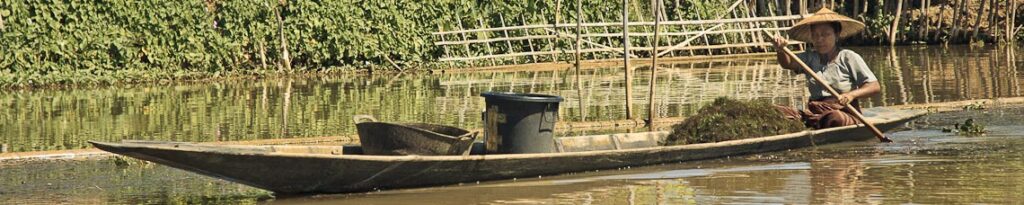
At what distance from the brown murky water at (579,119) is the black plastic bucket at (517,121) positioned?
23cm

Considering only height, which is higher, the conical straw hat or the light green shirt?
the conical straw hat

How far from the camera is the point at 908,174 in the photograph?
10.1 meters

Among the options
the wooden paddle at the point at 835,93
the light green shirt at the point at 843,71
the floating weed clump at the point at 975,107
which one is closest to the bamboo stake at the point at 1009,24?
the floating weed clump at the point at 975,107

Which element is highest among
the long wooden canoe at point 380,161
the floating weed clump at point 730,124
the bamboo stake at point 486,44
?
the bamboo stake at point 486,44

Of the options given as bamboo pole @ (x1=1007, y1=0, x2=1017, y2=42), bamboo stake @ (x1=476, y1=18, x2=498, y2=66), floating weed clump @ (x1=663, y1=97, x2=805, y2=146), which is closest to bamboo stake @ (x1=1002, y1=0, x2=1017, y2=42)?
bamboo pole @ (x1=1007, y1=0, x2=1017, y2=42)

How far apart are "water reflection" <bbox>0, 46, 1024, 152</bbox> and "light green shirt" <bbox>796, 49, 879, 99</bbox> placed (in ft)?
10.8

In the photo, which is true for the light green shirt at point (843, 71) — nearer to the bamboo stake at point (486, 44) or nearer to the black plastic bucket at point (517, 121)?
the black plastic bucket at point (517, 121)

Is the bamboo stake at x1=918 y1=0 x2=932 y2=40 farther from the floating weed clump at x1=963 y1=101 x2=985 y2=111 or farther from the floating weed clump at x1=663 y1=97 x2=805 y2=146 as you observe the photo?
the floating weed clump at x1=663 y1=97 x2=805 y2=146

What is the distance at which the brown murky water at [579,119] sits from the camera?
959cm

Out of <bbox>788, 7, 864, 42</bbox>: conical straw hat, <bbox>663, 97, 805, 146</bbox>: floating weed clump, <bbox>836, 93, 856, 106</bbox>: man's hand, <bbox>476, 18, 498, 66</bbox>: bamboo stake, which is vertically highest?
<bbox>476, 18, 498, 66</bbox>: bamboo stake

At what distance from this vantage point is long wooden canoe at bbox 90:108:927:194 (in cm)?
887

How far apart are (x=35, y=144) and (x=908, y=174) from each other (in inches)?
270

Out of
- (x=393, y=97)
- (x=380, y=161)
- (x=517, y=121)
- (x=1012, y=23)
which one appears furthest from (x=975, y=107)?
(x=1012, y=23)

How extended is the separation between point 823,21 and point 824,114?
0.67 m
